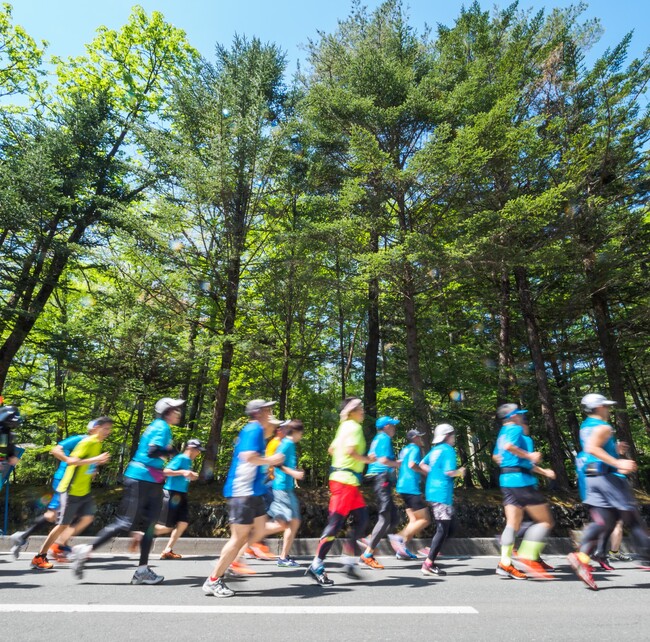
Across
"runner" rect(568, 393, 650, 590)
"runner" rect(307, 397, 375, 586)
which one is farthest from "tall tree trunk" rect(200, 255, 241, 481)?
"runner" rect(568, 393, 650, 590)

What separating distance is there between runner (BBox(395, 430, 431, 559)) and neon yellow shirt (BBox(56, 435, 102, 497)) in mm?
4327

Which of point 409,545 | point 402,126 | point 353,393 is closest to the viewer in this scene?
point 409,545

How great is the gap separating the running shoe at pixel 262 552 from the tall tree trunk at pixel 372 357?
19.0ft

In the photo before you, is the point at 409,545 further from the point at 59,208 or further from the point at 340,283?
the point at 59,208

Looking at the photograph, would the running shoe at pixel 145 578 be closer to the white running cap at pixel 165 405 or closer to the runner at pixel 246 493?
the runner at pixel 246 493

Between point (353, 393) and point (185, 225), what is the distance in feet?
40.6

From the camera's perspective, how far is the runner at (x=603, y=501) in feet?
15.3

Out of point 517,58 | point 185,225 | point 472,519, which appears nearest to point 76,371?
point 185,225

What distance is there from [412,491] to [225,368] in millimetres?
6698

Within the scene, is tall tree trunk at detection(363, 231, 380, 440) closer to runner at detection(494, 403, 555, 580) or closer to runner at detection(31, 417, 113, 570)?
runner at detection(494, 403, 555, 580)

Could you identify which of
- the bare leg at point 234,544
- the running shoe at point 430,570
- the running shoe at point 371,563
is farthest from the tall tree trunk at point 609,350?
the bare leg at point 234,544

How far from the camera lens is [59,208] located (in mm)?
14938

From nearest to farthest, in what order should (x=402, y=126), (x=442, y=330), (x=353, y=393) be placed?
(x=402, y=126), (x=442, y=330), (x=353, y=393)

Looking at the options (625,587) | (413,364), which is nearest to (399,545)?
(625,587)
